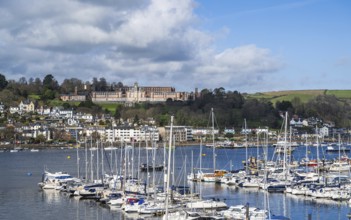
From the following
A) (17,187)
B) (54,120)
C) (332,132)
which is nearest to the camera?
(17,187)

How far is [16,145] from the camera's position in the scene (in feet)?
342

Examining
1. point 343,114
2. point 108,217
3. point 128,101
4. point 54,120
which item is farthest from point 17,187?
point 128,101

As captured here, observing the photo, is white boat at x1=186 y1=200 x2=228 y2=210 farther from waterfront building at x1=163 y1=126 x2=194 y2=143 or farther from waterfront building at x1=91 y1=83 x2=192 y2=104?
waterfront building at x1=91 y1=83 x2=192 y2=104

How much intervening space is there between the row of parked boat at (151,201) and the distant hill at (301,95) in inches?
4567

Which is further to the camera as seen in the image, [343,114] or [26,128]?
[343,114]

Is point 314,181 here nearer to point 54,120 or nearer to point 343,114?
point 54,120

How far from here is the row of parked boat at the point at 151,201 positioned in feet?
85.4

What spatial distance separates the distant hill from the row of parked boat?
116 metres

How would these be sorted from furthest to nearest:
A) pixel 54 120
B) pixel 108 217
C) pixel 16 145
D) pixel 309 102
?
pixel 309 102 → pixel 54 120 → pixel 16 145 → pixel 108 217

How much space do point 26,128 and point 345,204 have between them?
87.6 m

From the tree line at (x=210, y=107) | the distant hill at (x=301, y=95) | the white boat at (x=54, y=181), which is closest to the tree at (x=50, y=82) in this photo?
the tree line at (x=210, y=107)

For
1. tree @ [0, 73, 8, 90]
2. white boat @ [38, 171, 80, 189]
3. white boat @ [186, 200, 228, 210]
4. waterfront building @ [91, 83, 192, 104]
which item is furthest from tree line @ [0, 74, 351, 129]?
white boat @ [186, 200, 228, 210]

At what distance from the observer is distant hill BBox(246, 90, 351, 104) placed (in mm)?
152675

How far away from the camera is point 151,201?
96.7 ft
